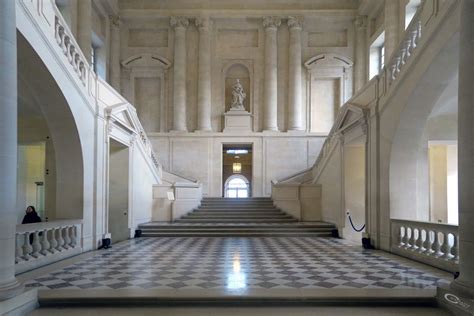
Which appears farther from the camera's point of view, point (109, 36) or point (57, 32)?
point (109, 36)

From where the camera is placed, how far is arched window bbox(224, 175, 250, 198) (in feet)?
103

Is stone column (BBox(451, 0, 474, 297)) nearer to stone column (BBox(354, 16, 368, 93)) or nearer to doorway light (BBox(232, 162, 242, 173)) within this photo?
stone column (BBox(354, 16, 368, 93))

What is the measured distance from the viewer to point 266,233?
13.8 metres

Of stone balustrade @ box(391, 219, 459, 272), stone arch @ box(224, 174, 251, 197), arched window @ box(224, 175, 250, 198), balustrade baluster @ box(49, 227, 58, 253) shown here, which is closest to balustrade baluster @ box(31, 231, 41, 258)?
balustrade baluster @ box(49, 227, 58, 253)

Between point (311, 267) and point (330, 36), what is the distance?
1752 centimetres

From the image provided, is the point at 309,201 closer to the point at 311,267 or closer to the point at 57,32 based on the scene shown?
the point at 311,267

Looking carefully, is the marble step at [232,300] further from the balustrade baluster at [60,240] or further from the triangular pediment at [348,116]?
the triangular pediment at [348,116]

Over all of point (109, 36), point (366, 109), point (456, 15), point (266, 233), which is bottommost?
point (266, 233)

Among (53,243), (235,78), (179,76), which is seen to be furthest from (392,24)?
(53,243)

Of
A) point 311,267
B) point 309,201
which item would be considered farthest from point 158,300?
point 309,201

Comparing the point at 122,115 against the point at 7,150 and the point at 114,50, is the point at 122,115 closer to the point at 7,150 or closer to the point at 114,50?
the point at 7,150

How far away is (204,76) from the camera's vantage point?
72.3 feet

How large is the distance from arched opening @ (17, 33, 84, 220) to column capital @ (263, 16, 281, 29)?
13.7 m

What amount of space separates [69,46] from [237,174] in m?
22.3
